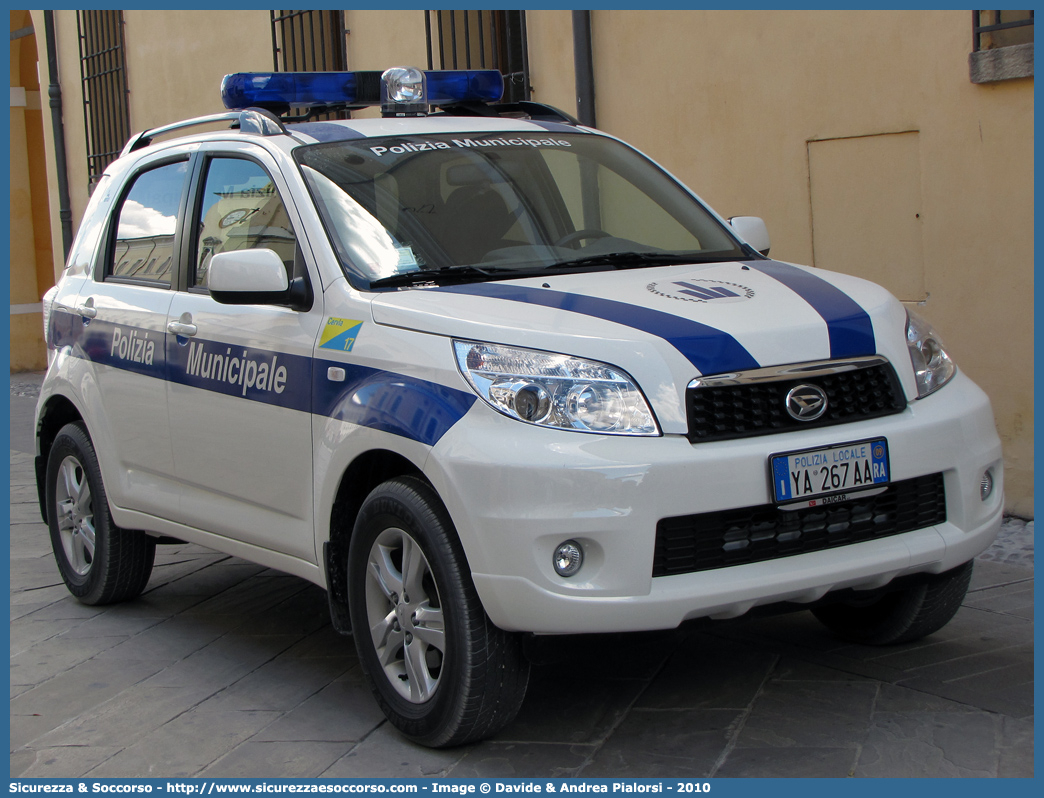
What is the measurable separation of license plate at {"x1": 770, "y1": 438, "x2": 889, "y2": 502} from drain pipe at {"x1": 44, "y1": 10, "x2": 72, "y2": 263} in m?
12.7

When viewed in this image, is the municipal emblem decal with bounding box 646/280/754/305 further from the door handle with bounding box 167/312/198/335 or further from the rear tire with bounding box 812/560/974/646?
the door handle with bounding box 167/312/198/335

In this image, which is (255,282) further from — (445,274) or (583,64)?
(583,64)

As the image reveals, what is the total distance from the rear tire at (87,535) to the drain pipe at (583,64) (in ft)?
13.0

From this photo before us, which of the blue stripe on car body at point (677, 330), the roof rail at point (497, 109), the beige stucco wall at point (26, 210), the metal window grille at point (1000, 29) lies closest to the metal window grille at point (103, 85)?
the beige stucco wall at point (26, 210)

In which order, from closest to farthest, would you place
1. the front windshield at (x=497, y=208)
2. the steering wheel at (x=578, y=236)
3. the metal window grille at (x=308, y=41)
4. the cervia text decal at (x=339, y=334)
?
the cervia text decal at (x=339, y=334), the front windshield at (x=497, y=208), the steering wheel at (x=578, y=236), the metal window grille at (x=308, y=41)

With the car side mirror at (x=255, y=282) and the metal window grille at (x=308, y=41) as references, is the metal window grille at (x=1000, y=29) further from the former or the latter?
the metal window grille at (x=308, y=41)

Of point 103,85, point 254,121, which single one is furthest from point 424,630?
point 103,85

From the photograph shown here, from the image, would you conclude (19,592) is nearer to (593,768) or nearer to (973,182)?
(593,768)

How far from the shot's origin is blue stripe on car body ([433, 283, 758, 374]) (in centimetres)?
330

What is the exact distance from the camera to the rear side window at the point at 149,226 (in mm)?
4887

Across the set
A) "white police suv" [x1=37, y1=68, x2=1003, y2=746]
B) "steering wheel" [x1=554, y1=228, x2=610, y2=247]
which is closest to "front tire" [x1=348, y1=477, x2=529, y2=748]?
"white police suv" [x1=37, y1=68, x2=1003, y2=746]

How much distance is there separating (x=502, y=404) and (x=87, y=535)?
2.80 metres

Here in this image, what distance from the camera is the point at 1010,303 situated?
5.93 metres

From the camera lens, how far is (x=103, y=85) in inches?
545
